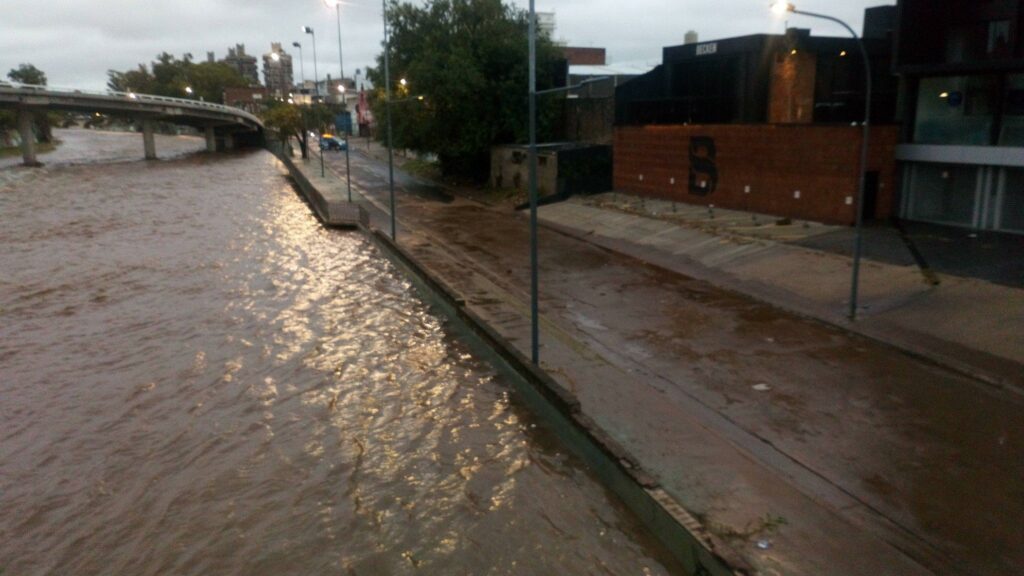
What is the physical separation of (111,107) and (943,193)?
6838cm

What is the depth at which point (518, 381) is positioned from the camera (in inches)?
551

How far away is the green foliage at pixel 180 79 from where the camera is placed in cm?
14225

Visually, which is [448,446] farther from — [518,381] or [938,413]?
[938,413]

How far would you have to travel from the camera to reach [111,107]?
67.8 meters

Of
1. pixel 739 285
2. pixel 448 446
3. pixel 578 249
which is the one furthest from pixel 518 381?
pixel 578 249

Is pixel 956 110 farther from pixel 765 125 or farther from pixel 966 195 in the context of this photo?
pixel 765 125

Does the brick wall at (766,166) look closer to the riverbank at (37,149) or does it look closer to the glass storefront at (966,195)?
the glass storefront at (966,195)

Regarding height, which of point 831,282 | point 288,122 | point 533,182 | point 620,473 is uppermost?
point 288,122

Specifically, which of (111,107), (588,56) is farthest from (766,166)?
(111,107)

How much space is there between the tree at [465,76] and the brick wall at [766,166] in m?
9.89

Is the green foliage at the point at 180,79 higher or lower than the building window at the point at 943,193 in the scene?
higher

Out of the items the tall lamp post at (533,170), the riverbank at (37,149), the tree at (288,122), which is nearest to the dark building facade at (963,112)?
the tall lamp post at (533,170)

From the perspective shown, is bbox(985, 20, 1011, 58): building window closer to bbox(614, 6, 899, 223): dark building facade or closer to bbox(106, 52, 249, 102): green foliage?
bbox(614, 6, 899, 223): dark building facade

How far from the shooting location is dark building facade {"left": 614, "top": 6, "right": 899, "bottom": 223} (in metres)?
25.0
